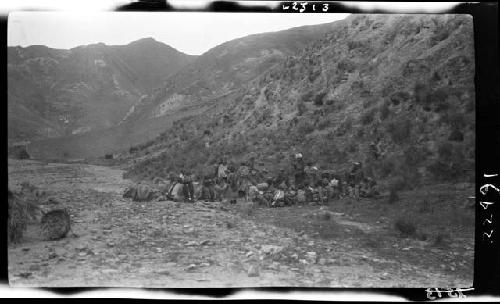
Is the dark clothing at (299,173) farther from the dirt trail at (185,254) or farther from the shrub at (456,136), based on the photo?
the shrub at (456,136)

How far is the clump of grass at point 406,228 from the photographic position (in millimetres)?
7293

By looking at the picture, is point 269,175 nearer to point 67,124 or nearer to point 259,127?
point 259,127

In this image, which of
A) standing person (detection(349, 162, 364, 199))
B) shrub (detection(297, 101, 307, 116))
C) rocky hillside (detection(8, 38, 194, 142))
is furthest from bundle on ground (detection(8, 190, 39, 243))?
shrub (detection(297, 101, 307, 116))

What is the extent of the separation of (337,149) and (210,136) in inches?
141

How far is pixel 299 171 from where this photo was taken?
873cm

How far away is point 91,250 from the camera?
23.1 ft

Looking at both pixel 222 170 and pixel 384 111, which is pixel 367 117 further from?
pixel 222 170

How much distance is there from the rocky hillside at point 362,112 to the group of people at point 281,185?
27 centimetres

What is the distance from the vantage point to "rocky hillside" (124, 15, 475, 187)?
802 centimetres

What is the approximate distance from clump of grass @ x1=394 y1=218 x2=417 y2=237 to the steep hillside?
4881 mm

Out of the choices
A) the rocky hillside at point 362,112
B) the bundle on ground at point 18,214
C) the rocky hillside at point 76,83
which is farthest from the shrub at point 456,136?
the bundle on ground at point 18,214

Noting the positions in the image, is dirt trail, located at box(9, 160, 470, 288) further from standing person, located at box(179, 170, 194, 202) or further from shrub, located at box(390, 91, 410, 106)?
shrub, located at box(390, 91, 410, 106)

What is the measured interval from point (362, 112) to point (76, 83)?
690 cm
